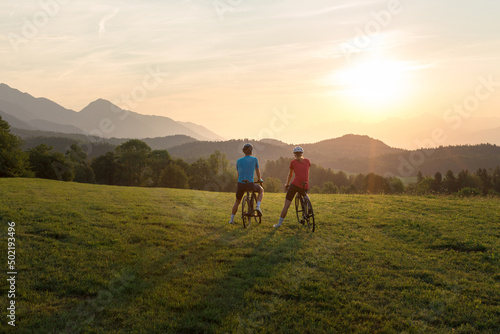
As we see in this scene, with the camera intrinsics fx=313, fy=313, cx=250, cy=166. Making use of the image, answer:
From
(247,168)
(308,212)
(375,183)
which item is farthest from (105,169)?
(375,183)

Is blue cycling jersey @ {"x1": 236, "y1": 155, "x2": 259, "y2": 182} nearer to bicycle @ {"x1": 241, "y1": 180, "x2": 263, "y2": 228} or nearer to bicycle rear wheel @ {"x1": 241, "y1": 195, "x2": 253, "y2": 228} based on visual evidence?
bicycle @ {"x1": 241, "y1": 180, "x2": 263, "y2": 228}

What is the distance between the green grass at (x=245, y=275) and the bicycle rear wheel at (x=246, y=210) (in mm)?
578

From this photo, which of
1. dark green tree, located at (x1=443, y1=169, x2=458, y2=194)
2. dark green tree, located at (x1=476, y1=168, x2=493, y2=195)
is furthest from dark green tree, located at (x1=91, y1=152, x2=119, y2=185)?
dark green tree, located at (x1=476, y1=168, x2=493, y2=195)

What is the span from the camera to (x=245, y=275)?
726cm

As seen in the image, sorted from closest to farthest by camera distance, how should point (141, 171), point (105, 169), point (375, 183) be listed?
point (141, 171), point (105, 169), point (375, 183)

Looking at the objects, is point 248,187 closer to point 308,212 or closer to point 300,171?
point 300,171

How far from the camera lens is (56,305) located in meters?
5.64

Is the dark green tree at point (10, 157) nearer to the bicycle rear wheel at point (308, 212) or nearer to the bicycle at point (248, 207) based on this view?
the bicycle at point (248, 207)

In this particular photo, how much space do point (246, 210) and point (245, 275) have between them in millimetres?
5175

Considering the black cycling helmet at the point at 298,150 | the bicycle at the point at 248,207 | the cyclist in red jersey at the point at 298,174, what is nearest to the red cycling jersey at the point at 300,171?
the cyclist in red jersey at the point at 298,174

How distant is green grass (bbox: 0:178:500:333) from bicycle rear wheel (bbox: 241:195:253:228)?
0.58 metres

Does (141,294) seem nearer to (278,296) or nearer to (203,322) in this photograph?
(203,322)

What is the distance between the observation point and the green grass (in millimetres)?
5371

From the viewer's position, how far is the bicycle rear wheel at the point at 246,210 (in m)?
12.0
